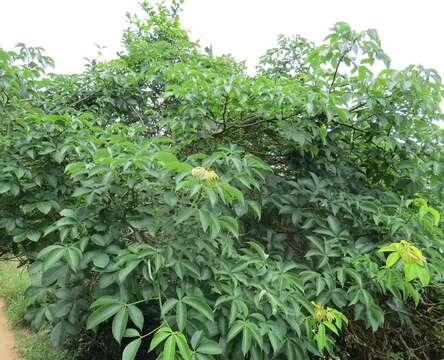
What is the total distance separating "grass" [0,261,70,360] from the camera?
363 centimetres

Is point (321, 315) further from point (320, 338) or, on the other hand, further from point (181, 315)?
point (181, 315)

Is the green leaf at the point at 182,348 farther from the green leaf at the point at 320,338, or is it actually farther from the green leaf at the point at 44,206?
the green leaf at the point at 44,206

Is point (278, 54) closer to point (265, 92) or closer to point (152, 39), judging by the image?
point (152, 39)

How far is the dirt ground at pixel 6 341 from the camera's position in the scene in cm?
377

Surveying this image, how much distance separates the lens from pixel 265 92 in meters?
1.80

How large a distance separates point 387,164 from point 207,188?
1335mm

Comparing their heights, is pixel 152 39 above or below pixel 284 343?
above

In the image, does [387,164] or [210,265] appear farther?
[387,164]

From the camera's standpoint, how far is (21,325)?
4.47m

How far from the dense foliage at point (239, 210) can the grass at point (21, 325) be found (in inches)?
46.3

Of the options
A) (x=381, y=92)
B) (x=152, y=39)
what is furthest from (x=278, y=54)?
(x=381, y=92)

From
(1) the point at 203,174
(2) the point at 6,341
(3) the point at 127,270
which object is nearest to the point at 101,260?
(3) the point at 127,270

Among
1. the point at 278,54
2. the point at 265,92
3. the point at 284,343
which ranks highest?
the point at 278,54

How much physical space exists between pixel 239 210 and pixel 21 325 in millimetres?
4240
